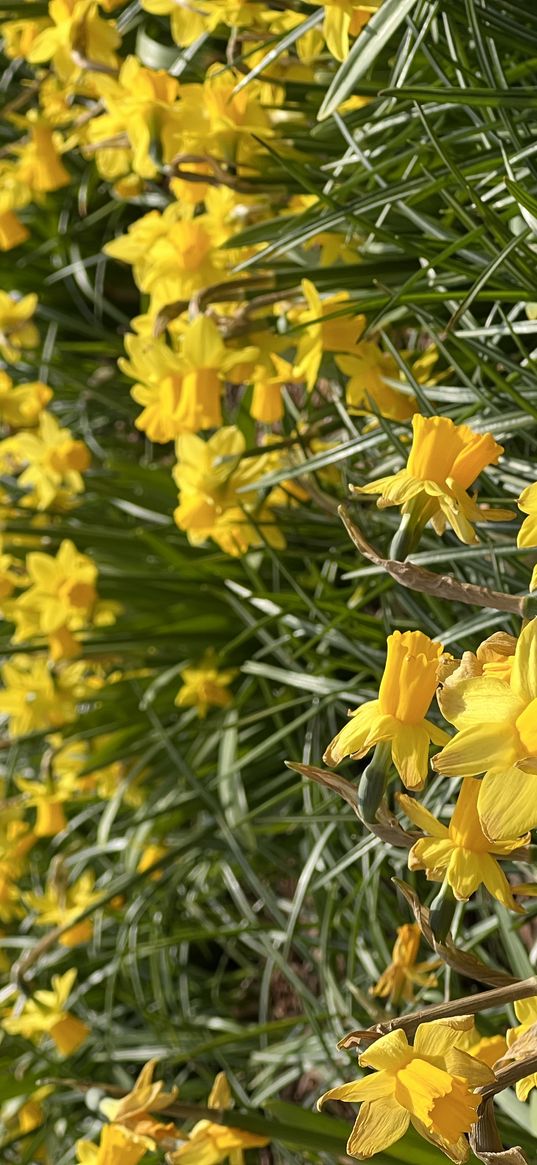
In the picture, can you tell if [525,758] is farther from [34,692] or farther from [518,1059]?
[34,692]

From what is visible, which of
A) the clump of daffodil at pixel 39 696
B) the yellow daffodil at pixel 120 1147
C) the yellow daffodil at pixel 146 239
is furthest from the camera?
the clump of daffodil at pixel 39 696

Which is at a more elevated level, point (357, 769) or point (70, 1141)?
point (357, 769)

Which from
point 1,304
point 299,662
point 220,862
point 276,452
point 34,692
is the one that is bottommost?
point 220,862

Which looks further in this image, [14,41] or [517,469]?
[14,41]

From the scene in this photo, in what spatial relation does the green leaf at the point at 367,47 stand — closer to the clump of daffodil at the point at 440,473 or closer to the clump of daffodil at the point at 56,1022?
the clump of daffodil at the point at 440,473

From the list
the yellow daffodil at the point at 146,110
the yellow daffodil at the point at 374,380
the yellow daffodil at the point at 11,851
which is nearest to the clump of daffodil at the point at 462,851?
the yellow daffodil at the point at 374,380

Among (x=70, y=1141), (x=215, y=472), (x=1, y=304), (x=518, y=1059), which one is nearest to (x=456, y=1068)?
(x=518, y=1059)

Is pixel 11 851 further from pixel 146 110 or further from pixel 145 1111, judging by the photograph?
pixel 146 110
